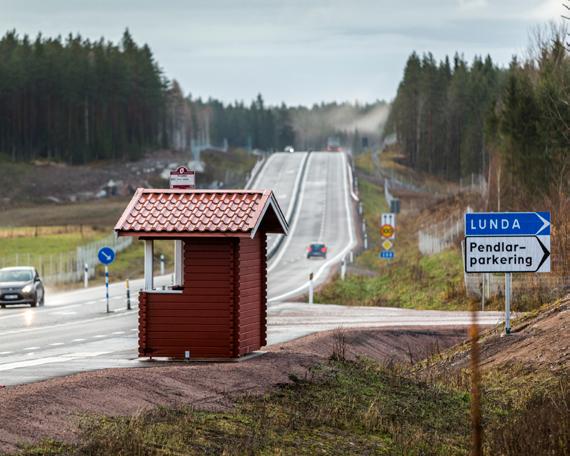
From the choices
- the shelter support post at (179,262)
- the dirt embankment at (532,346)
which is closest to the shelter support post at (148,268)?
the shelter support post at (179,262)

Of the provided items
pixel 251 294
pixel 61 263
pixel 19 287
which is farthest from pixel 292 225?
pixel 251 294

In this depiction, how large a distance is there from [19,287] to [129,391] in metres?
28.7

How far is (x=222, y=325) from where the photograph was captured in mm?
22719

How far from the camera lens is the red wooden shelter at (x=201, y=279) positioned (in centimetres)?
2258

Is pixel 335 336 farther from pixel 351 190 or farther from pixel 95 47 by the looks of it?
pixel 95 47

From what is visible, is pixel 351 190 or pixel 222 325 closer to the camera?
pixel 222 325

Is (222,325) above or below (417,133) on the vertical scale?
below

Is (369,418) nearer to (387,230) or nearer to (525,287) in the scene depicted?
(525,287)

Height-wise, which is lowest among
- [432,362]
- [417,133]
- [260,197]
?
[432,362]

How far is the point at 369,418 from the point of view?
18234 millimetres

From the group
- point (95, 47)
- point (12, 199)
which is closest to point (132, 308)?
point (12, 199)

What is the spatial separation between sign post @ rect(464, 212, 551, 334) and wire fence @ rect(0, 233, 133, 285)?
4021cm

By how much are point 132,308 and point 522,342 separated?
22125 mm

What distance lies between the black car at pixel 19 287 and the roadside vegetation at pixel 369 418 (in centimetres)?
2300
